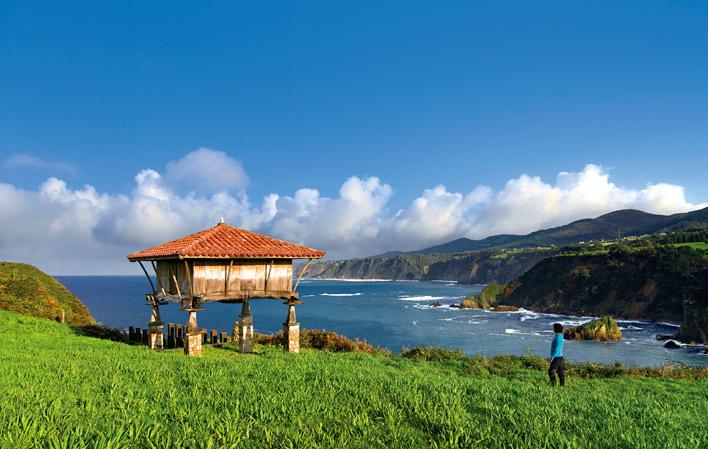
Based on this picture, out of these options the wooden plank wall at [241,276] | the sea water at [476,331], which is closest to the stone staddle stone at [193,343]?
the wooden plank wall at [241,276]

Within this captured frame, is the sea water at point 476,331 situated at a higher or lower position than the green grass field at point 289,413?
lower

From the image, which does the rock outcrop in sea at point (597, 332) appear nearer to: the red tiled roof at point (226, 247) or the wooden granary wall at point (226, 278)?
the red tiled roof at point (226, 247)

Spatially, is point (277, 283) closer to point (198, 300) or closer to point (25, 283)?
point (198, 300)

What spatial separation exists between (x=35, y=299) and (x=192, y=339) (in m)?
22.5

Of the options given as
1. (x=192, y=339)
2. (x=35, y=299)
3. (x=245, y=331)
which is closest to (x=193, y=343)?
(x=192, y=339)

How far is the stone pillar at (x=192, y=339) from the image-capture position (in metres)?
18.1

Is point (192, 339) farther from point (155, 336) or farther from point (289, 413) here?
point (289, 413)

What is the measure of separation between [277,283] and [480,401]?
13549 millimetres

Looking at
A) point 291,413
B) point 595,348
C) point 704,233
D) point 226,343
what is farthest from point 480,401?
point 704,233

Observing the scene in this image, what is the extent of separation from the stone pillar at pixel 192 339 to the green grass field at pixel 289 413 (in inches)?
260

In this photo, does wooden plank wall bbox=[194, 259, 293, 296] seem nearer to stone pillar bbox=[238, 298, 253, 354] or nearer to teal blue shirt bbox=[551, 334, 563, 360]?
stone pillar bbox=[238, 298, 253, 354]

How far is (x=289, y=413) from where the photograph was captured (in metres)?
6.55

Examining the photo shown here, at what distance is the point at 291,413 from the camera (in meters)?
6.54

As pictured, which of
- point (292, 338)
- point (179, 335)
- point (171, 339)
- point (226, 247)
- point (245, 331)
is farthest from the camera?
point (179, 335)
